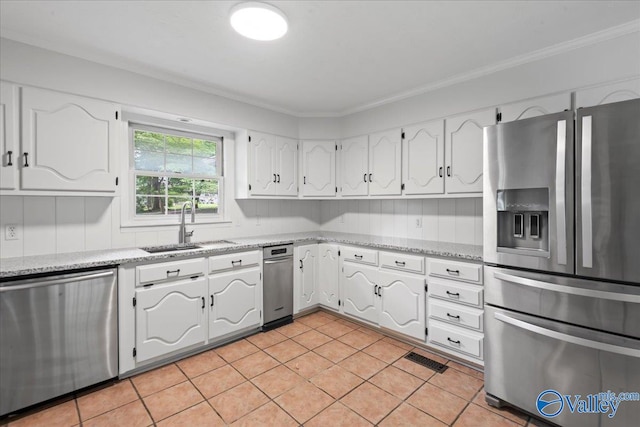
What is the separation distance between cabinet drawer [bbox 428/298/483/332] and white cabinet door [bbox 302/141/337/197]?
6.10ft

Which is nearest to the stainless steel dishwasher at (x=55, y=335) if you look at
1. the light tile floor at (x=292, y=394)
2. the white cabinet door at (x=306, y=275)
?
the light tile floor at (x=292, y=394)

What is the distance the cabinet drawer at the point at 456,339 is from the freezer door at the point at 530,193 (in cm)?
75

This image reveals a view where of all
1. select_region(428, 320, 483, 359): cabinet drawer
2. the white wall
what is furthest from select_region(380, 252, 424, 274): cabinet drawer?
the white wall

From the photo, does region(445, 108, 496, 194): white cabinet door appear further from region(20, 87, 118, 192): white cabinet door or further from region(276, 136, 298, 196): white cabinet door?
region(20, 87, 118, 192): white cabinet door

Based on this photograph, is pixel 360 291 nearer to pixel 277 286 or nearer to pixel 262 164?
pixel 277 286

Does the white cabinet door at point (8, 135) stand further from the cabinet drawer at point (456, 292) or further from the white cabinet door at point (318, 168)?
the cabinet drawer at point (456, 292)

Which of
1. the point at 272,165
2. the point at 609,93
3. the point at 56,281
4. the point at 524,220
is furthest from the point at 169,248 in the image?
the point at 609,93

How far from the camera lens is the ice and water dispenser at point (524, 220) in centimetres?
179

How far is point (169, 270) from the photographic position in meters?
2.43

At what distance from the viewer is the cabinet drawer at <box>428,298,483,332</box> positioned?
234 centimetres

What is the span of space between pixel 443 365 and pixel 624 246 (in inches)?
60.7

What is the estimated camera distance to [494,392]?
1.94 meters

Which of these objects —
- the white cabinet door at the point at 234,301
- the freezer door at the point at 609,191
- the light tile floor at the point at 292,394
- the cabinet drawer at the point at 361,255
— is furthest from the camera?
the cabinet drawer at the point at 361,255

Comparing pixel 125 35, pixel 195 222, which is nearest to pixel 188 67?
pixel 125 35
